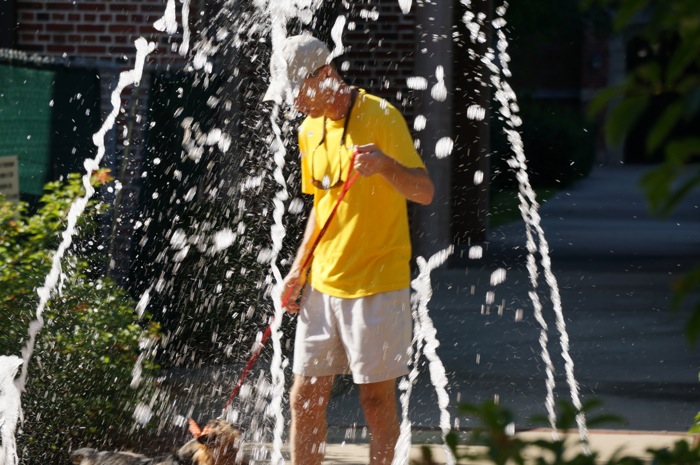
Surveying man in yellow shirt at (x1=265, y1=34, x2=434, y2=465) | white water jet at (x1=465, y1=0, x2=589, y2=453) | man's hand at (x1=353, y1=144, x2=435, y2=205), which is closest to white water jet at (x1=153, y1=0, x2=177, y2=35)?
white water jet at (x1=465, y1=0, x2=589, y2=453)

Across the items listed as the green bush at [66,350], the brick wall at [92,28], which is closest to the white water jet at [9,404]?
the green bush at [66,350]

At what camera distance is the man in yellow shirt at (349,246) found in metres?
4.16

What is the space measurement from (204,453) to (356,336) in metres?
0.69

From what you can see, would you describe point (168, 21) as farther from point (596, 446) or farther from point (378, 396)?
point (378, 396)

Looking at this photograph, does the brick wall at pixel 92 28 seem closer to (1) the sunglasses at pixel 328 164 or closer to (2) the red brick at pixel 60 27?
(2) the red brick at pixel 60 27

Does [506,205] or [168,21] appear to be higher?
[506,205]

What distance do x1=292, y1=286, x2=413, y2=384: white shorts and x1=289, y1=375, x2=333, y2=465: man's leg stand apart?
1.8 inches

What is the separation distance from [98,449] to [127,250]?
12.5 feet

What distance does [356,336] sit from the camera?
4.28 m

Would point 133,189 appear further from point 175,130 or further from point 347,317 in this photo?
point 347,317

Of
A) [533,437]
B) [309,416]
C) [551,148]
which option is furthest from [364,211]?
A: [551,148]

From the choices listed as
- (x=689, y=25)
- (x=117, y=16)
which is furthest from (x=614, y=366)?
(x=689, y=25)

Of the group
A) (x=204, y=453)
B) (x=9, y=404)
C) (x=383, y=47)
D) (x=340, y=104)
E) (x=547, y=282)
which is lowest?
(x=204, y=453)

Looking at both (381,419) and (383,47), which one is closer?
(381,419)
